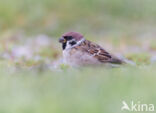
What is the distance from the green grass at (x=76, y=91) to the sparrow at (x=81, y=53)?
535 millimetres

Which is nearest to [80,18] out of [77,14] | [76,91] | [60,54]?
[77,14]

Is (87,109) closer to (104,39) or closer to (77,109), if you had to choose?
(77,109)

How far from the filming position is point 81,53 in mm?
9305

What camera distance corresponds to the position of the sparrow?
9211 mm

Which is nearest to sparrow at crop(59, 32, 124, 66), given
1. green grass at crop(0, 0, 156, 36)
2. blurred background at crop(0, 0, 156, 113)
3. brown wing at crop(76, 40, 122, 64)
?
brown wing at crop(76, 40, 122, 64)

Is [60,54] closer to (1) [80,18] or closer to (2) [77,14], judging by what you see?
(1) [80,18]

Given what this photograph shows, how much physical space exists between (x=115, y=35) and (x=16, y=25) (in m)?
3.55

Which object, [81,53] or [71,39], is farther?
[71,39]

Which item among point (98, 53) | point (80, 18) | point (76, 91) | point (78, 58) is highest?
point (80, 18)

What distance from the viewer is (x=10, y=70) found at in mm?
9953

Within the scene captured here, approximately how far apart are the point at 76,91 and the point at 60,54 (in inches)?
272

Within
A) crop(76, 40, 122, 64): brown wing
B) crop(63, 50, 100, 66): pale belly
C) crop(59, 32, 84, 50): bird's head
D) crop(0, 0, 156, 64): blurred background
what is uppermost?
crop(0, 0, 156, 64): blurred background

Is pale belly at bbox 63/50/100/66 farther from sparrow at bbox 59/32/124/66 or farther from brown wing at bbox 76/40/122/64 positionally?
brown wing at bbox 76/40/122/64

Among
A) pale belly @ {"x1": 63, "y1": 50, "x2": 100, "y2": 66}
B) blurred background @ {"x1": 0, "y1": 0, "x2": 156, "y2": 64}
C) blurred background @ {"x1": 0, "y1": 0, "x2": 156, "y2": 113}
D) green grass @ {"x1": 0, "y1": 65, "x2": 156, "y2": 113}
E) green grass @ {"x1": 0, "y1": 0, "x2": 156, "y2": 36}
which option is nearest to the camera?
green grass @ {"x1": 0, "y1": 65, "x2": 156, "y2": 113}
